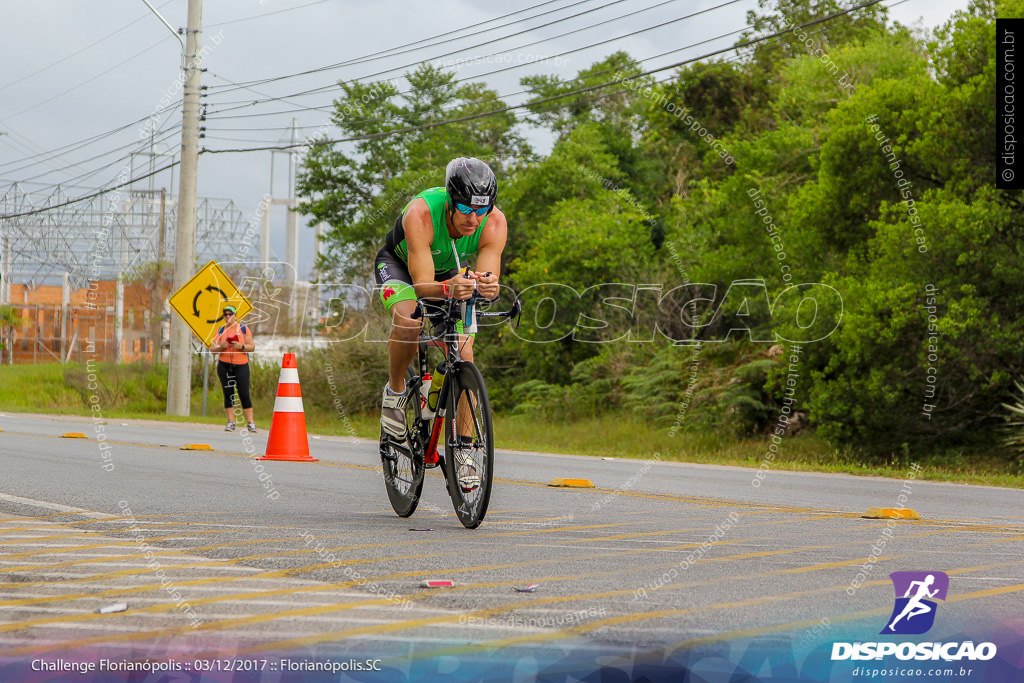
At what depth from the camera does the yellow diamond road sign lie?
22875 mm

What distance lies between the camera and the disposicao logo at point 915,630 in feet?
10.6

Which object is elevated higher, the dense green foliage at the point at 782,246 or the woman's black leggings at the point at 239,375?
the dense green foliage at the point at 782,246

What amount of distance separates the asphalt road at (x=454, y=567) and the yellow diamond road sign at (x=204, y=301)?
46.3 feet

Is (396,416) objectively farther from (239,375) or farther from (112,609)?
(239,375)

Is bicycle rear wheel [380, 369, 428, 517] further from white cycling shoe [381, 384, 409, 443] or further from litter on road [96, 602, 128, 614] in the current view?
litter on road [96, 602, 128, 614]

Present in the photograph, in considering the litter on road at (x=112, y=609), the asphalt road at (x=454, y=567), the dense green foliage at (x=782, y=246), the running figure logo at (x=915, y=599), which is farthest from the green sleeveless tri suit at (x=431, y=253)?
the dense green foliage at (x=782, y=246)

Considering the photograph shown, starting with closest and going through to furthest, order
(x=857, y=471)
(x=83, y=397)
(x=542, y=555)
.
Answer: (x=542, y=555)
(x=857, y=471)
(x=83, y=397)

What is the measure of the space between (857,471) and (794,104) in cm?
1353

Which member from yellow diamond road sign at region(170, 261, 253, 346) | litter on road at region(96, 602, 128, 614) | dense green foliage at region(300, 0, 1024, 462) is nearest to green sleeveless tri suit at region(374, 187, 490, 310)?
litter on road at region(96, 602, 128, 614)

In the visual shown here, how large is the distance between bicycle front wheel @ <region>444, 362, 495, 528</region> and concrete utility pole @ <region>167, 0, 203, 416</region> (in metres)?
20.9

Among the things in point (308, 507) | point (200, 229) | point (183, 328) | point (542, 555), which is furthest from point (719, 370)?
point (200, 229)

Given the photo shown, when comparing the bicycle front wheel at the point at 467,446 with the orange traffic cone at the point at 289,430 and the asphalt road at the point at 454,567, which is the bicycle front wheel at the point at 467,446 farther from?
the orange traffic cone at the point at 289,430

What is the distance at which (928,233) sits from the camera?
634 inches

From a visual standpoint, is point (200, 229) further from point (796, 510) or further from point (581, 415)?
point (796, 510)
